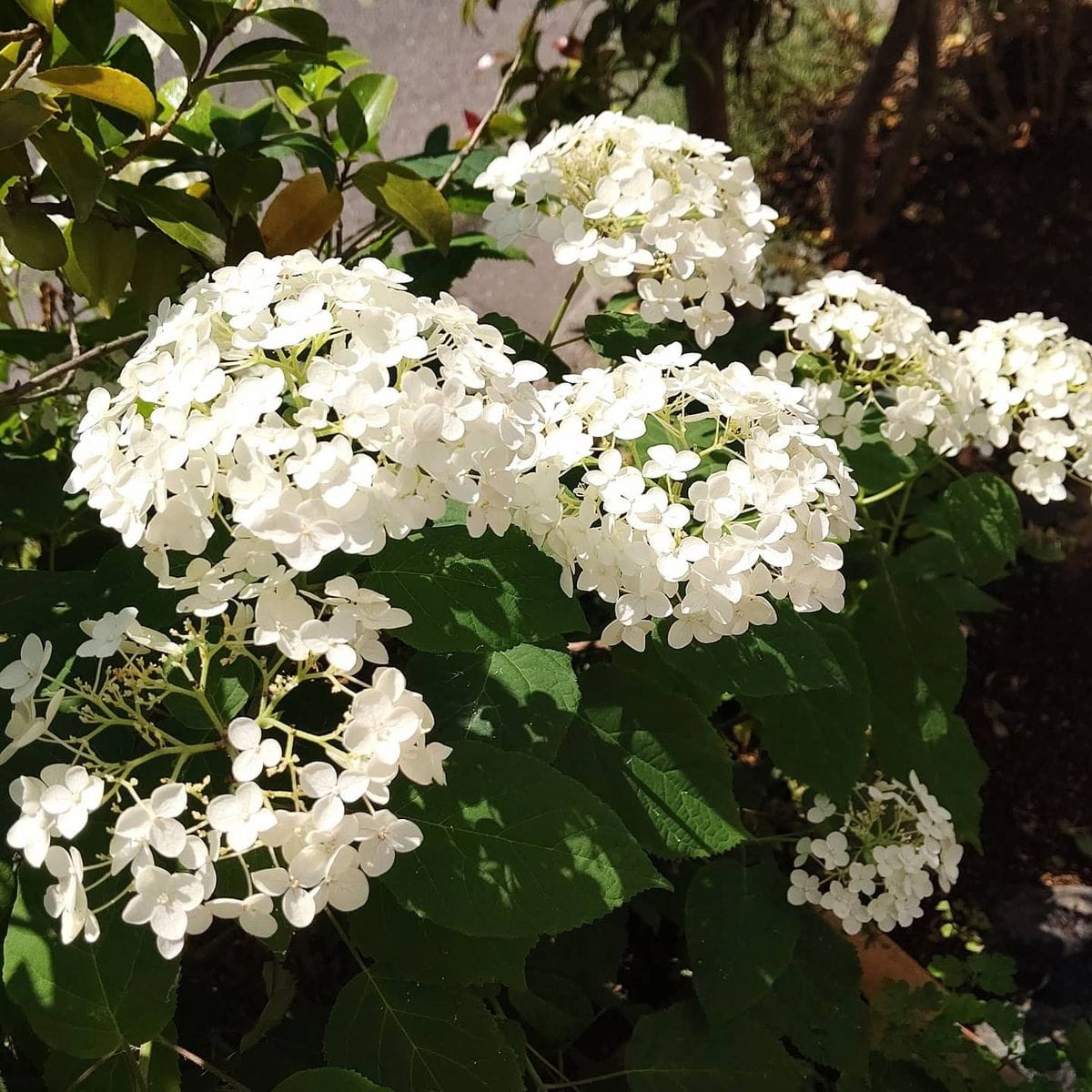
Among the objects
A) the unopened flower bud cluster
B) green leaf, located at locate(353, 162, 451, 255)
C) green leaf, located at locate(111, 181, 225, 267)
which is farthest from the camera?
the unopened flower bud cluster

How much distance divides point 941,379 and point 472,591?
2.22 feet

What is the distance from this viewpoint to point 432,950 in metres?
0.75

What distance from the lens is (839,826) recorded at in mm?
1179

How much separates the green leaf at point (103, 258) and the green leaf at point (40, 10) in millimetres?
179

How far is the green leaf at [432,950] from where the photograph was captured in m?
0.74

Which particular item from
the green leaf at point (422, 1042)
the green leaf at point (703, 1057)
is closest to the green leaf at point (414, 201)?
the green leaf at point (422, 1042)

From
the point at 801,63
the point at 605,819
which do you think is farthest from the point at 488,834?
the point at 801,63

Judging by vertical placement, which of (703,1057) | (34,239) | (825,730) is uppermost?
(34,239)

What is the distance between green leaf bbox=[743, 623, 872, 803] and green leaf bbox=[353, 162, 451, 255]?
0.62 metres

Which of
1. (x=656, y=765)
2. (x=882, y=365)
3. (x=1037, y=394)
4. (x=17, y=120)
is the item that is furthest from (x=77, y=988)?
(x=1037, y=394)

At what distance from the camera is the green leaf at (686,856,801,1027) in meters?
1.03

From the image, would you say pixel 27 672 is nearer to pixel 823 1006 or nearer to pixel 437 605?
pixel 437 605

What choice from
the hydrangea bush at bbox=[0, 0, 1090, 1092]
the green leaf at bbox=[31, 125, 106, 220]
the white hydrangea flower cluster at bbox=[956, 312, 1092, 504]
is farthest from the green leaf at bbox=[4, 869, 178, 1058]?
the white hydrangea flower cluster at bbox=[956, 312, 1092, 504]

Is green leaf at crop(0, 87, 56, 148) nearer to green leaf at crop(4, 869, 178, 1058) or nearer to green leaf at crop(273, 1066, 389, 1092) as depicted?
green leaf at crop(4, 869, 178, 1058)
